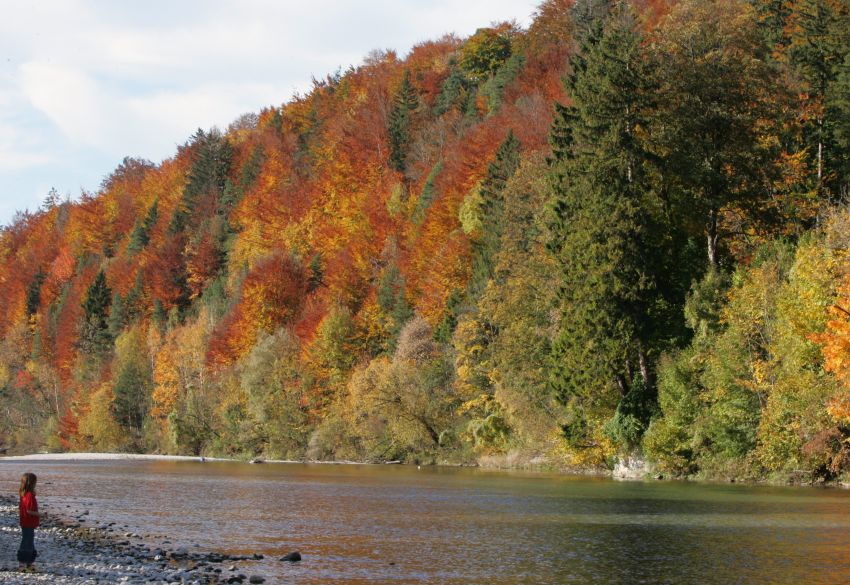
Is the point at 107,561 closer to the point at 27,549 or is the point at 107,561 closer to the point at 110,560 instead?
the point at 110,560

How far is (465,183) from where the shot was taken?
100438mm

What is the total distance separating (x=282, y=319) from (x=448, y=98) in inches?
1788

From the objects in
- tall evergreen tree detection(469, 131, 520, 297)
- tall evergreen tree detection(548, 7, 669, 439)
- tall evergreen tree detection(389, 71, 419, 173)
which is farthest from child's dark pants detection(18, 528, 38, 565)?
tall evergreen tree detection(389, 71, 419, 173)

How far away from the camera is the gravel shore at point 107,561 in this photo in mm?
21281

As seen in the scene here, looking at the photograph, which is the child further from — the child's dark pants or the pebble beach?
the pebble beach

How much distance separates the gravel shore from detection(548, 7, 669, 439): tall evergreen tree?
3136 cm

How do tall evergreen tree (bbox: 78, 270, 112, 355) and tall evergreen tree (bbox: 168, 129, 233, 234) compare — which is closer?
tall evergreen tree (bbox: 78, 270, 112, 355)

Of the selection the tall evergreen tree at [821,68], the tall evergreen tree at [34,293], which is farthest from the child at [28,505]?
the tall evergreen tree at [34,293]

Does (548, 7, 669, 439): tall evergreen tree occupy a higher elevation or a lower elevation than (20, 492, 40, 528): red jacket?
higher

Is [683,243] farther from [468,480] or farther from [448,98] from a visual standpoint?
[448,98]

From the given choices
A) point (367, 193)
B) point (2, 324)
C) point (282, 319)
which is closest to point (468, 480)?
point (282, 319)

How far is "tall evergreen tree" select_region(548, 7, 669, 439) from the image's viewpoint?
55125 mm

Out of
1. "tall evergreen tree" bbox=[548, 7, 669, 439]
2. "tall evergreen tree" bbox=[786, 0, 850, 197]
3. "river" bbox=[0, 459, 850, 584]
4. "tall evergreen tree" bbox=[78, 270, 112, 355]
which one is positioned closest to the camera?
"river" bbox=[0, 459, 850, 584]

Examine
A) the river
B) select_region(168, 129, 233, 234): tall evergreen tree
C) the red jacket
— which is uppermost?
select_region(168, 129, 233, 234): tall evergreen tree
